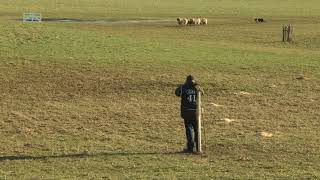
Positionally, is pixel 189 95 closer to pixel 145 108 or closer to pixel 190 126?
pixel 190 126

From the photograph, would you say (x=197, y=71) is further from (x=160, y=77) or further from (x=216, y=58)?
(x=216, y=58)

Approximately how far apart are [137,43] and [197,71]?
32.7 feet

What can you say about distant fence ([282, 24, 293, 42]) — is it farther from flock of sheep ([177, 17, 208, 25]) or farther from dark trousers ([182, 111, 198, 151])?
dark trousers ([182, 111, 198, 151])

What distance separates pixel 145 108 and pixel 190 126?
20.8ft

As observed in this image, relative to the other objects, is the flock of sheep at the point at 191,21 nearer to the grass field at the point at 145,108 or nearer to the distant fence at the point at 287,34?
the distant fence at the point at 287,34

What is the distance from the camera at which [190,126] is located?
15.6 metres

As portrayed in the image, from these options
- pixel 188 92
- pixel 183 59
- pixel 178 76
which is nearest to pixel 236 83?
pixel 178 76

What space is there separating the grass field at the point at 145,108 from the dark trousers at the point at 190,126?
0.33 meters

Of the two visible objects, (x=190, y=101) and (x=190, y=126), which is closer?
(x=190, y=101)

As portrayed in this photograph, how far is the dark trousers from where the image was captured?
605 inches

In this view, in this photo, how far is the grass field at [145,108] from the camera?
580 inches

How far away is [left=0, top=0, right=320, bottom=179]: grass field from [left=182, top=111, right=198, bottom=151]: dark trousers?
335mm

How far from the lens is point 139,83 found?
25922 mm

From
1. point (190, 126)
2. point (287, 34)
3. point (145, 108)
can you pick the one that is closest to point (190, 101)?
point (190, 126)
